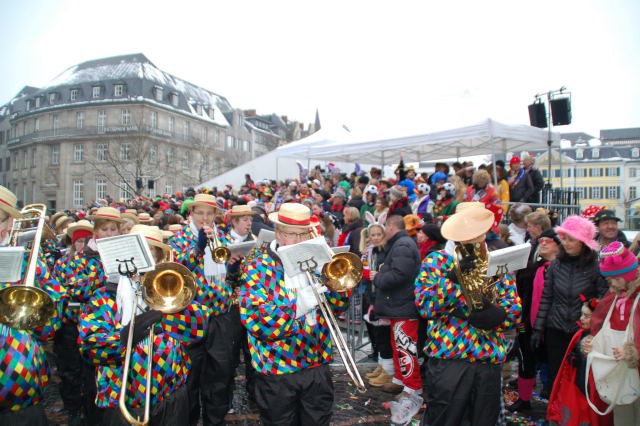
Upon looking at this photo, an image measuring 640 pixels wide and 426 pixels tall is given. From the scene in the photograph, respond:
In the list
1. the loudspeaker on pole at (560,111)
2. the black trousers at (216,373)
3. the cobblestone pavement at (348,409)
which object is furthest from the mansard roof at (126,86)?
the black trousers at (216,373)

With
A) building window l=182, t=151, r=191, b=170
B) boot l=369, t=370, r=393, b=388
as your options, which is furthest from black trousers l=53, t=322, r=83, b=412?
building window l=182, t=151, r=191, b=170

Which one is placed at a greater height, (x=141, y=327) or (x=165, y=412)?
(x=141, y=327)

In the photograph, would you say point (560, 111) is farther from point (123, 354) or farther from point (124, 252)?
point (123, 354)

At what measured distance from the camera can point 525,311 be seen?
5371 mm

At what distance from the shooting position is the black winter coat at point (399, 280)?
5289mm

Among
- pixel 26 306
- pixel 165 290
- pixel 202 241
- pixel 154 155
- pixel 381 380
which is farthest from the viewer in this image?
pixel 154 155

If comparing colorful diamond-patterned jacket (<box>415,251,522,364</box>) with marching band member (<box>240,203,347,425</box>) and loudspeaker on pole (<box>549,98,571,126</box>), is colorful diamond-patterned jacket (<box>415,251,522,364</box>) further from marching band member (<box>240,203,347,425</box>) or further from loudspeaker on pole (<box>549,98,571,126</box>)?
loudspeaker on pole (<box>549,98,571,126</box>)

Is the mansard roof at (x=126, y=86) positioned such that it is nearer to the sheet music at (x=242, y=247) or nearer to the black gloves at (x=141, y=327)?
the sheet music at (x=242, y=247)

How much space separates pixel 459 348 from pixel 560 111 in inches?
377

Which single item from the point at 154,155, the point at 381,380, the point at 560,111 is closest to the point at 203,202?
the point at 381,380

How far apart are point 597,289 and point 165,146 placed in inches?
1938

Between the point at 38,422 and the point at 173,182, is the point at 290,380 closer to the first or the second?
the point at 38,422

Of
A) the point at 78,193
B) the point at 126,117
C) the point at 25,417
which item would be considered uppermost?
the point at 126,117

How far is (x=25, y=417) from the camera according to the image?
288 centimetres
